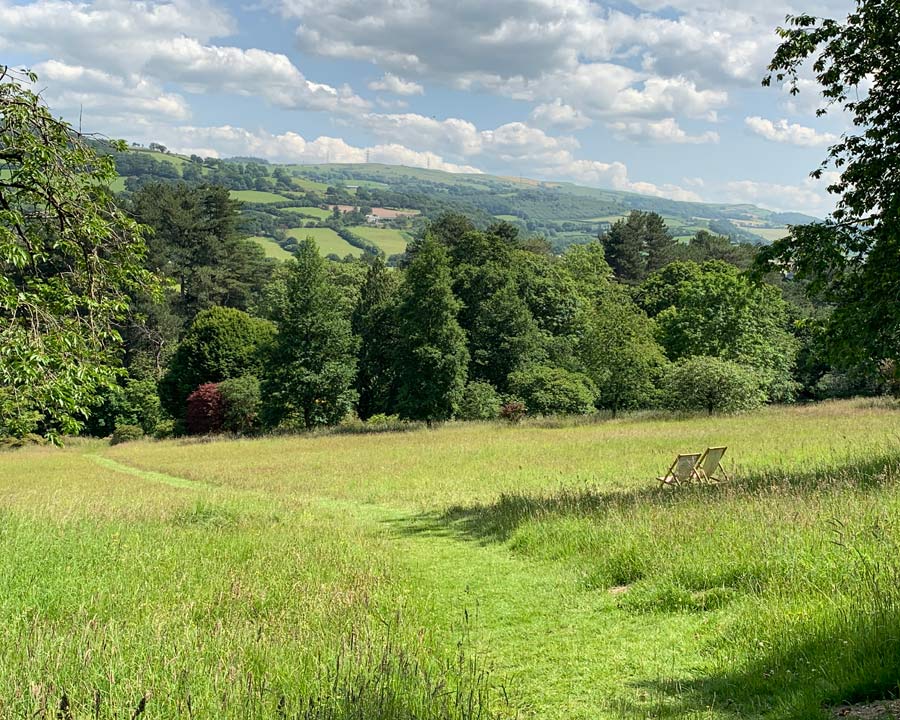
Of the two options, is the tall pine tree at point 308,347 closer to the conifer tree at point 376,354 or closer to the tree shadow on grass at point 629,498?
the conifer tree at point 376,354

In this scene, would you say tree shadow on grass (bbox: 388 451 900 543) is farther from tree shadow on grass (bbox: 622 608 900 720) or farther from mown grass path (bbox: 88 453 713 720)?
tree shadow on grass (bbox: 622 608 900 720)

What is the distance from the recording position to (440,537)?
472 inches

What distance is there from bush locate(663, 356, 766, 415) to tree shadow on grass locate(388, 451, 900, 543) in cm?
2323

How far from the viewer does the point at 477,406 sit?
4188 cm

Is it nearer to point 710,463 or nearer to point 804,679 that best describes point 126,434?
point 710,463

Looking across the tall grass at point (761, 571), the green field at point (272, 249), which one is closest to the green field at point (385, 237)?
the green field at point (272, 249)

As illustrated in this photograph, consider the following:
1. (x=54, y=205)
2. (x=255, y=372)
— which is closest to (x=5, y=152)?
(x=54, y=205)

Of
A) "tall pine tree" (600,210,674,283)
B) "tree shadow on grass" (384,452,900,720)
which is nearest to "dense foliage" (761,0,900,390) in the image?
"tree shadow on grass" (384,452,900,720)

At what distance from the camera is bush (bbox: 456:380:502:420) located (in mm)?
41844

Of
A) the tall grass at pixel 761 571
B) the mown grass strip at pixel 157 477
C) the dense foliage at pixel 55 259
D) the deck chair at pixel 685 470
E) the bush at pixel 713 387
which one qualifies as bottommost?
the mown grass strip at pixel 157 477

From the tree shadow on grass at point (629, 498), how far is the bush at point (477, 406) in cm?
2747

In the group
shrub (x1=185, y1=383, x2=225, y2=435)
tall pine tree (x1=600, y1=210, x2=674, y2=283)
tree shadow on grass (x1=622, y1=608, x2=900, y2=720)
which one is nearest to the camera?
tree shadow on grass (x1=622, y1=608, x2=900, y2=720)

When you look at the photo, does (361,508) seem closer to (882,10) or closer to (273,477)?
(273,477)

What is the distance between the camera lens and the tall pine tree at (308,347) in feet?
144
